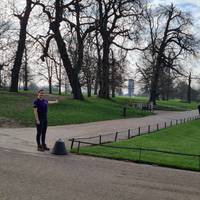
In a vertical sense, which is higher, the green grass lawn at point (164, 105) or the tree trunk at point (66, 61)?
the tree trunk at point (66, 61)

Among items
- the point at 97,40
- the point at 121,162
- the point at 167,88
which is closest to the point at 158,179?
the point at 121,162

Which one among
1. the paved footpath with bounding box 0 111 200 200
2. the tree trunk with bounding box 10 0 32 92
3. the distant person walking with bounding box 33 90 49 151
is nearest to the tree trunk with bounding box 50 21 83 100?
the tree trunk with bounding box 10 0 32 92

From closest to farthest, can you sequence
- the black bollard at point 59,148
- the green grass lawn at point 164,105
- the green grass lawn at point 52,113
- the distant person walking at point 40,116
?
the black bollard at point 59,148 → the distant person walking at point 40,116 → the green grass lawn at point 52,113 → the green grass lawn at point 164,105

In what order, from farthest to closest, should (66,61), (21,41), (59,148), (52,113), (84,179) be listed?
(66,61) → (21,41) → (52,113) → (59,148) → (84,179)

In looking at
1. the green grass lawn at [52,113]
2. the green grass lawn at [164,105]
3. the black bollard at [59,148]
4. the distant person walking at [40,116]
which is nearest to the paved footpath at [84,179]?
the black bollard at [59,148]

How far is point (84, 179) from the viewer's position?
976 centimetres

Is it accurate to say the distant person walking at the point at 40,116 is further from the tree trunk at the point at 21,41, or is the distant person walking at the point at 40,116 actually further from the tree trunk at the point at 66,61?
the tree trunk at the point at 21,41

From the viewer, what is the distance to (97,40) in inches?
1986

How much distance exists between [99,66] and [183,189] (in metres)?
48.5

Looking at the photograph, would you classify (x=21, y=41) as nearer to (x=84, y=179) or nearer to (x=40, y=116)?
(x=40, y=116)

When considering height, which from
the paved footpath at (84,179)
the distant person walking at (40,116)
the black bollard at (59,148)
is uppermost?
the distant person walking at (40,116)

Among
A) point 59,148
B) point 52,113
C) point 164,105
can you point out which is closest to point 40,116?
point 59,148

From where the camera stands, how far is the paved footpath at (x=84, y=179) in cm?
830

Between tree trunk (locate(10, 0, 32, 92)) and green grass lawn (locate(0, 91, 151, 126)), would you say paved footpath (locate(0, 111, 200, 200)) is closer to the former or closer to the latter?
green grass lawn (locate(0, 91, 151, 126))
